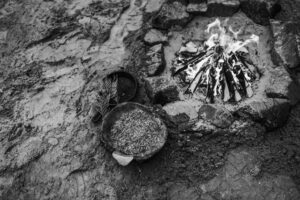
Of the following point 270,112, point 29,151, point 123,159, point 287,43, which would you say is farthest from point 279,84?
point 29,151

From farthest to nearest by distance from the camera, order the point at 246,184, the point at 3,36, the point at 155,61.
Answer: the point at 3,36
the point at 155,61
the point at 246,184

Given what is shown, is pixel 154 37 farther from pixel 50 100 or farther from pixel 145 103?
pixel 50 100

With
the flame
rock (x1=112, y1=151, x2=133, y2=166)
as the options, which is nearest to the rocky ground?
the flame

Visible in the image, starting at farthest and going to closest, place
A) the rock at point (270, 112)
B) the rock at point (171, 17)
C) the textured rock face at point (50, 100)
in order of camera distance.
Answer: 1. the rock at point (171, 17)
2. the rock at point (270, 112)
3. the textured rock face at point (50, 100)

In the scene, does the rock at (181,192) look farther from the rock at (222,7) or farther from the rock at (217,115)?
the rock at (222,7)

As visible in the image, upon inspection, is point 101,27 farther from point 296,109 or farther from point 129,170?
point 296,109

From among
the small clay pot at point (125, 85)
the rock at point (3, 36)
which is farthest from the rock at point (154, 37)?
the rock at point (3, 36)

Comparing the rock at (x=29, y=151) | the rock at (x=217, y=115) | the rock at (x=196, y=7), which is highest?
the rock at (x=196, y=7)
